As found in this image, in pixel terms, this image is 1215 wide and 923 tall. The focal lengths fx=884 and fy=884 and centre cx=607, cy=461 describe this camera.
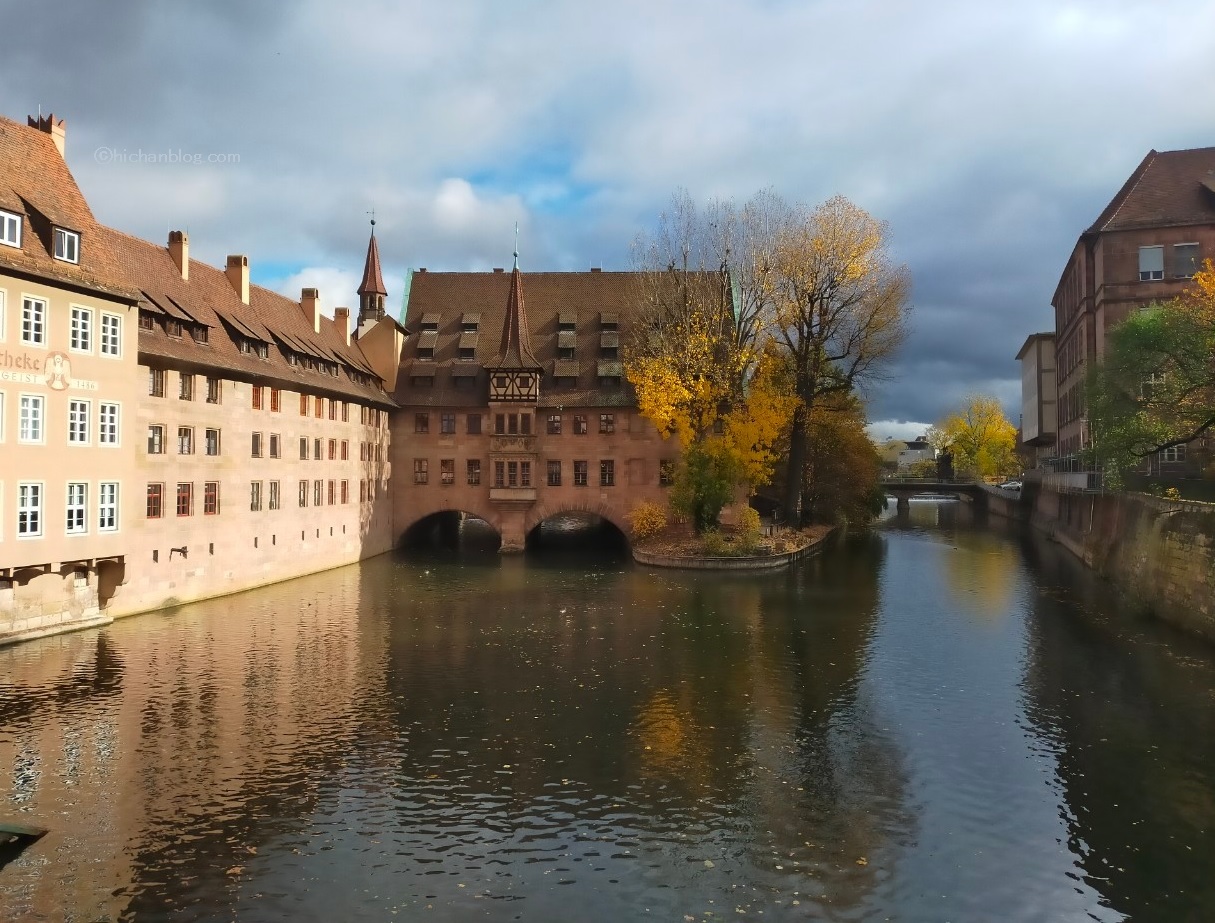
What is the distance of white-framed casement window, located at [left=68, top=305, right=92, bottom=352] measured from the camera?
92.0 ft

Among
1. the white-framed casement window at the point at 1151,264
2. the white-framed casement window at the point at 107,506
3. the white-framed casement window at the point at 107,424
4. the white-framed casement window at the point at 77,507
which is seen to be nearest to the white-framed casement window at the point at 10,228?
the white-framed casement window at the point at 107,424

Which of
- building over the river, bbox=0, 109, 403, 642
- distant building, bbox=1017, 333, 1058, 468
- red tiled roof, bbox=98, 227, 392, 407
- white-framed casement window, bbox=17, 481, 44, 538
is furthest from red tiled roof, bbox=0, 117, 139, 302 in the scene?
distant building, bbox=1017, 333, 1058, 468

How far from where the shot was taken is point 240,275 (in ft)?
139

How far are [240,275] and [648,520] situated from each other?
81.7ft

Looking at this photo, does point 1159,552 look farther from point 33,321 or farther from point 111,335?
point 33,321

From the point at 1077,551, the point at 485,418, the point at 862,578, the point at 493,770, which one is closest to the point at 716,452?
the point at 862,578

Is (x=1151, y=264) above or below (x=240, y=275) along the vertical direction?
above

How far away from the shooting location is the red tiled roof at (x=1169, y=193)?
52375 millimetres

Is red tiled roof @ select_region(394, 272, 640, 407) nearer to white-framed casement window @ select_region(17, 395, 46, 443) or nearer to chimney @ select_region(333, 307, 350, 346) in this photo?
chimney @ select_region(333, 307, 350, 346)

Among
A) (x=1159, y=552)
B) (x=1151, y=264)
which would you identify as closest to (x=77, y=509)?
(x=1159, y=552)

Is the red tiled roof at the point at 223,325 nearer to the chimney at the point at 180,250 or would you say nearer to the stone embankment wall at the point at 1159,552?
the chimney at the point at 180,250

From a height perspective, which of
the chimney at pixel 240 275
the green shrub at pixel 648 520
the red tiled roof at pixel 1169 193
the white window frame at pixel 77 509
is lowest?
the green shrub at pixel 648 520

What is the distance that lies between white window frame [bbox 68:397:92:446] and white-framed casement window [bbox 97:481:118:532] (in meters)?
1.67

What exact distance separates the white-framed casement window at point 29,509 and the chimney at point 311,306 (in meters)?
24.0
